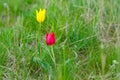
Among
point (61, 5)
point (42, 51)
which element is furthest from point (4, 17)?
point (42, 51)

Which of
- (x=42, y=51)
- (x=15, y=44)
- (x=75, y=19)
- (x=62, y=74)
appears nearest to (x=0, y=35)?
(x=15, y=44)

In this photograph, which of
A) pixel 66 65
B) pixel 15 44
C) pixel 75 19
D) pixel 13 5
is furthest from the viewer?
pixel 13 5

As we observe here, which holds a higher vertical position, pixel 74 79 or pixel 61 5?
pixel 61 5

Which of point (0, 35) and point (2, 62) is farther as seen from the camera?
point (0, 35)

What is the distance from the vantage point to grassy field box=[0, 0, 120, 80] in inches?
72.7

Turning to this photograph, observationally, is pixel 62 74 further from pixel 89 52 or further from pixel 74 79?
pixel 89 52

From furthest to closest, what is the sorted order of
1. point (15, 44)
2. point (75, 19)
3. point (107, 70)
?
point (75, 19), point (15, 44), point (107, 70)

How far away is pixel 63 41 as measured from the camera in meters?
2.20

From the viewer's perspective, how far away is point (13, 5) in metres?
2.72

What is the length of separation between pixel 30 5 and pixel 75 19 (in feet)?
1.97

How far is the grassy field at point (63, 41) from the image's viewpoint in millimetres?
1847

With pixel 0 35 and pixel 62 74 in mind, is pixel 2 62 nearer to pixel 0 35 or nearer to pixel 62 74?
pixel 0 35

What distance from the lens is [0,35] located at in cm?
214

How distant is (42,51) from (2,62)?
0.75ft
